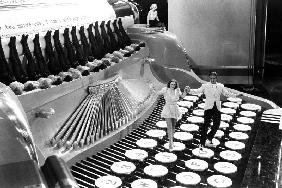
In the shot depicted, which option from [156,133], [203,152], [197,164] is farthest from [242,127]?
[197,164]

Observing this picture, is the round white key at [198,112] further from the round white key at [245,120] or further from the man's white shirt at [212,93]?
the man's white shirt at [212,93]

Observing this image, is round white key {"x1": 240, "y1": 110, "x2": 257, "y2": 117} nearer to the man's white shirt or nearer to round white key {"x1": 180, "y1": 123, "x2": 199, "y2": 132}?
round white key {"x1": 180, "y1": 123, "x2": 199, "y2": 132}

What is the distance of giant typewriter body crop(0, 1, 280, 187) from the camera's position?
6.37ft

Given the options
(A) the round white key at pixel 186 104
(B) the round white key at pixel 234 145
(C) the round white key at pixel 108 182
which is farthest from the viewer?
(A) the round white key at pixel 186 104

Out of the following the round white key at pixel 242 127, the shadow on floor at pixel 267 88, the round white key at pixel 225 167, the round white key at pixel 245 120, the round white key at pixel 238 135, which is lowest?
the shadow on floor at pixel 267 88

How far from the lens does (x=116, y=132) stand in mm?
3711

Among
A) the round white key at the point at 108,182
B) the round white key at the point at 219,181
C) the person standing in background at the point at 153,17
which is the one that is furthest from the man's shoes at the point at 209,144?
the person standing in background at the point at 153,17

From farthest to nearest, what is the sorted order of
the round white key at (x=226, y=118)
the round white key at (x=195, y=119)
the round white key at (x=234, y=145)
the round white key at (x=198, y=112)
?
1. the round white key at (x=198, y=112)
2. the round white key at (x=226, y=118)
3. the round white key at (x=195, y=119)
4. the round white key at (x=234, y=145)

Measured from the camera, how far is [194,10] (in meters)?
8.02

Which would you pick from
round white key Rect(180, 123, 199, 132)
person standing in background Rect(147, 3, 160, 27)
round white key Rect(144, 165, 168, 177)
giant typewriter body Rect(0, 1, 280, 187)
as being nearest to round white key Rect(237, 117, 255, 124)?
giant typewriter body Rect(0, 1, 280, 187)

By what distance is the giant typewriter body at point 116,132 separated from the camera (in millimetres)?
1941

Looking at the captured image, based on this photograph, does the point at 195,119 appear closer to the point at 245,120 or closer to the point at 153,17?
the point at 245,120

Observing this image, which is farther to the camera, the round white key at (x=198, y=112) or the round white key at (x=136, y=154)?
the round white key at (x=198, y=112)

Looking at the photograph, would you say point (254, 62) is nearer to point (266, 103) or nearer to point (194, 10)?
point (194, 10)
